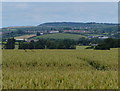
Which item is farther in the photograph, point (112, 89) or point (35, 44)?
point (35, 44)

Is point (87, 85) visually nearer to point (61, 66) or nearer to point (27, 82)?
point (27, 82)

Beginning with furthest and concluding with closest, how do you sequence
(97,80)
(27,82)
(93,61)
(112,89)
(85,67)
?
(93,61) < (85,67) < (97,80) < (27,82) < (112,89)

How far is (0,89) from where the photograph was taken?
7.47m

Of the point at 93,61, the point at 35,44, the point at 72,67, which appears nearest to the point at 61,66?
the point at 72,67

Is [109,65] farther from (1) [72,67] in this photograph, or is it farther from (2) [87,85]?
(2) [87,85]

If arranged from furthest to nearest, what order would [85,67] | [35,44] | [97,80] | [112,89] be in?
[35,44] → [85,67] → [97,80] → [112,89]

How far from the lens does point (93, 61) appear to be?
2197 cm

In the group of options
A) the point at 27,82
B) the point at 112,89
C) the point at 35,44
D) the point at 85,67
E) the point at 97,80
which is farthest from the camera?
the point at 35,44

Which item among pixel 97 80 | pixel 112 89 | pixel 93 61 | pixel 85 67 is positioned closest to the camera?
pixel 112 89

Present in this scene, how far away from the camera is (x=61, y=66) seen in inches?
797

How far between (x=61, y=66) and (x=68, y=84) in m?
12.4

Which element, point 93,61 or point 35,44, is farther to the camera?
point 35,44

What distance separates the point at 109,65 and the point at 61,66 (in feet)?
11.7

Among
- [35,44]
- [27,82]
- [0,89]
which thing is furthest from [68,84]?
[35,44]
